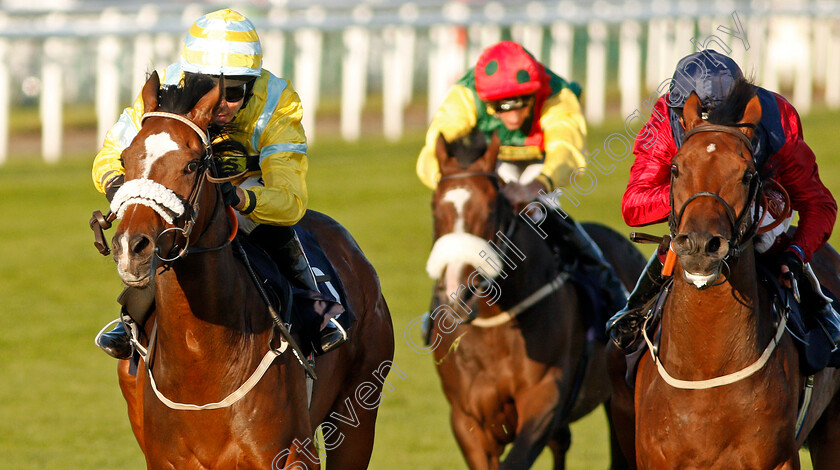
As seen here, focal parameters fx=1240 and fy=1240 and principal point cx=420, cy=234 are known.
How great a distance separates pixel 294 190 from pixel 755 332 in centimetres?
159

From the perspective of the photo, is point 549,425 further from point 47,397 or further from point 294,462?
point 47,397

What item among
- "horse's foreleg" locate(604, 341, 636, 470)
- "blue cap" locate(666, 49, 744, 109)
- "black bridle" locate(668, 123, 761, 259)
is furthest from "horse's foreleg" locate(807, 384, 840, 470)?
"blue cap" locate(666, 49, 744, 109)

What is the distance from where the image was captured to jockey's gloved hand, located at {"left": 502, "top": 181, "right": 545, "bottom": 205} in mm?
5555

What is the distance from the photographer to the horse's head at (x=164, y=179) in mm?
3428

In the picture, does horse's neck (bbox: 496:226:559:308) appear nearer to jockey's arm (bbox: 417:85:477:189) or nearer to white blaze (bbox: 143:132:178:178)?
jockey's arm (bbox: 417:85:477:189)

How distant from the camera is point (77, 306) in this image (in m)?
10.3

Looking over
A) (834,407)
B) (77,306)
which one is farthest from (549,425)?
(77,306)

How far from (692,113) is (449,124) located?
219 centimetres

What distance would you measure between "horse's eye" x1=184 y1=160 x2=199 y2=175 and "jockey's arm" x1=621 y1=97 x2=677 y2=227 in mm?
1492

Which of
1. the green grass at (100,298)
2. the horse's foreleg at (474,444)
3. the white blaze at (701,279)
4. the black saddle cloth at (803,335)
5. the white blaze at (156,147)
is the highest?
the white blaze at (156,147)

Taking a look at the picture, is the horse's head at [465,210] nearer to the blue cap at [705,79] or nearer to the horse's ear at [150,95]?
the blue cap at [705,79]

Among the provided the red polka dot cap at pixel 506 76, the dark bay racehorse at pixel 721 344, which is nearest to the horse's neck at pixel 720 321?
the dark bay racehorse at pixel 721 344

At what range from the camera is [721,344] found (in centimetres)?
399

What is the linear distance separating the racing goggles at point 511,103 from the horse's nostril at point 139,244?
296 centimetres
